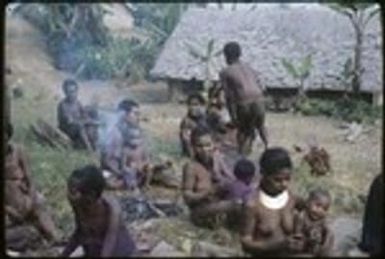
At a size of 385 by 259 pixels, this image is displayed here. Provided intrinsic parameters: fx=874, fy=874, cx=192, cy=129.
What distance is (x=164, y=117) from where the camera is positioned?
26.0ft

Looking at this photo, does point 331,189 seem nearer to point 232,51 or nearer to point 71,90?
point 232,51

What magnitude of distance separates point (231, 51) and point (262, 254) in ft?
10.5

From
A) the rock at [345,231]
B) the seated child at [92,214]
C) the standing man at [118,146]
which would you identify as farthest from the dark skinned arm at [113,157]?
the seated child at [92,214]

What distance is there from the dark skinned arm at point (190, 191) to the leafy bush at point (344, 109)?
3195 mm

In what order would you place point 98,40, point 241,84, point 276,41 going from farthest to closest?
1. point 98,40
2. point 276,41
3. point 241,84

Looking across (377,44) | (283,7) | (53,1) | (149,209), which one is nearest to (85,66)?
(53,1)

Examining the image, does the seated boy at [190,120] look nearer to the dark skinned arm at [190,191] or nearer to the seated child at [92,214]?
the dark skinned arm at [190,191]

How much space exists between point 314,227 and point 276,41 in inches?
193

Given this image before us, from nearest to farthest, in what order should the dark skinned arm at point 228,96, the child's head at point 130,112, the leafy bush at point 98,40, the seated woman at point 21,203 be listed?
the seated woman at point 21,203, the child's head at point 130,112, the dark skinned arm at point 228,96, the leafy bush at point 98,40

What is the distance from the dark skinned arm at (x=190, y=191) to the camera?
4.77 m

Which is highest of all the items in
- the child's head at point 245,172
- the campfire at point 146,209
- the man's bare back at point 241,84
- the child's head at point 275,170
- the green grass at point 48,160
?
the man's bare back at point 241,84

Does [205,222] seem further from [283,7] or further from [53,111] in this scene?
[283,7]

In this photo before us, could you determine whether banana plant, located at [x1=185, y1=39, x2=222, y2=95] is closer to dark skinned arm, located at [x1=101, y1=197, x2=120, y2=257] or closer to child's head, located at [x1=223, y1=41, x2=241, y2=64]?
child's head, located at [x1=223, y1=41, x2=241, y2=64]

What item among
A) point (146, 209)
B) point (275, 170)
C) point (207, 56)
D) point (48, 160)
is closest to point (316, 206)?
point (275, 170)
